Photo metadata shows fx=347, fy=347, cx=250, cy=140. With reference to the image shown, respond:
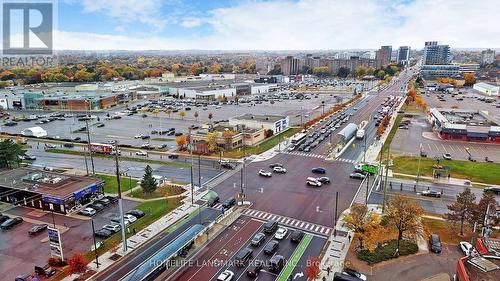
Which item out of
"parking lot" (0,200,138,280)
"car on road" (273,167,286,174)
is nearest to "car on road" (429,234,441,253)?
"car on road" (273,167,286,174)

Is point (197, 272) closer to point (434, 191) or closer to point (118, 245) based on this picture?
point (118, 245)

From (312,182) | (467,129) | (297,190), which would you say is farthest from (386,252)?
(467,129)

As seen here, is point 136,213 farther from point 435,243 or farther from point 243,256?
point 435,243

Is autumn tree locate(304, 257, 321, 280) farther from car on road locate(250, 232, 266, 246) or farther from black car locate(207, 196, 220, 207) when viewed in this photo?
black car locate(207, 196, 220, 207)

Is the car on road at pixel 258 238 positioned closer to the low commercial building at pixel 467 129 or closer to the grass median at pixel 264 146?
the grass median at pixel 264 146

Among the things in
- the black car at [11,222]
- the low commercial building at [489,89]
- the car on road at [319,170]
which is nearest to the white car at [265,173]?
the car on road at [319,170]
